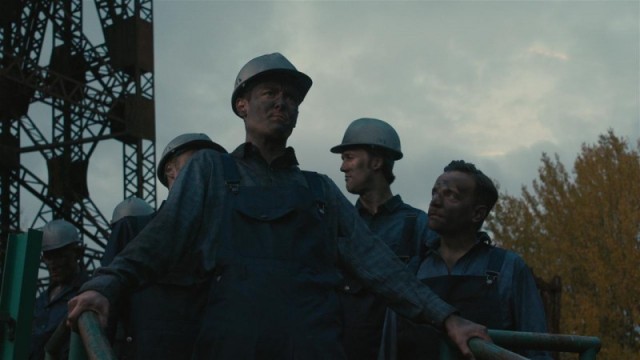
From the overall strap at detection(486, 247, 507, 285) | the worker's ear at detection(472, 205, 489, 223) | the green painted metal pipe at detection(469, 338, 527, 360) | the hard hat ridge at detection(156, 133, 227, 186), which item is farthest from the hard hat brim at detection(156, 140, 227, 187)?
the green painted metal pipe at detection(469, 338, 527, 360)

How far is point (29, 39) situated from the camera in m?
23.9

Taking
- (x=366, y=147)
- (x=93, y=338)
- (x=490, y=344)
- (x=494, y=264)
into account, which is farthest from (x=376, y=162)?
(x=93, y=338)

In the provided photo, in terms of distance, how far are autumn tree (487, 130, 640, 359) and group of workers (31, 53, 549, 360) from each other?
1820 centimetres

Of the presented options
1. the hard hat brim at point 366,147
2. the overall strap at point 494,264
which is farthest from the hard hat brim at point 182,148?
the overall strap at point 494,264

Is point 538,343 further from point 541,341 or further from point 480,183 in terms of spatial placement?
point 480,183

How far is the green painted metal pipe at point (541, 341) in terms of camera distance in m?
3.83

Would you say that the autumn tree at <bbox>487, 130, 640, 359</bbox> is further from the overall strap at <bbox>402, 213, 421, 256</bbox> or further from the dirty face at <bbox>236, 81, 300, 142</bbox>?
the dirty face at <bbox>236, 81, 300, 142</bbox>

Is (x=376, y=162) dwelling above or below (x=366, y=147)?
below

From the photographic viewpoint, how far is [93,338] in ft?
10.1

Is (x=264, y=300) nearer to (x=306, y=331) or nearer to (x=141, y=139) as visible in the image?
(x=306, y=331)

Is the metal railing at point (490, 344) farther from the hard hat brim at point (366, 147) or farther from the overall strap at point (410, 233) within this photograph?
the hard hat brim at point (366, 147)

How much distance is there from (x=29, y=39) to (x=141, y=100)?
9.25ft

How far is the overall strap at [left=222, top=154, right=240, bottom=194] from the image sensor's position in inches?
148

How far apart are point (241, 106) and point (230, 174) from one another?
42cm
